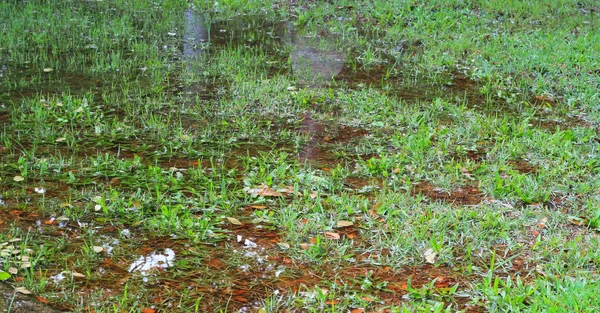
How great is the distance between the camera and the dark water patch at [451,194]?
4.11 metres

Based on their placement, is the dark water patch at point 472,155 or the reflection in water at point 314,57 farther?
the reflection in water at point 314,57

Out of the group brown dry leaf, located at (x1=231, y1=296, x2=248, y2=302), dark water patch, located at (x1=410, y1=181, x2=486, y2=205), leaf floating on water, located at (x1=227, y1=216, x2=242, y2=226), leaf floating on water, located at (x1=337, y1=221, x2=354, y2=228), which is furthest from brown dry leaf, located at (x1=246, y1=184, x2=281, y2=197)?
brown dry leaf, located at (x1=231, y1=296, x2=248, y2=302)

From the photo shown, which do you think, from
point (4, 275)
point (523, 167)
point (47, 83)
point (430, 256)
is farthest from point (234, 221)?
point (47, 83)

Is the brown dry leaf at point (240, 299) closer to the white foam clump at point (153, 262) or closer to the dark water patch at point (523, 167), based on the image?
the white foam clump at point (153, 262)

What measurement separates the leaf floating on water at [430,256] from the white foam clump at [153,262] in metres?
1.44

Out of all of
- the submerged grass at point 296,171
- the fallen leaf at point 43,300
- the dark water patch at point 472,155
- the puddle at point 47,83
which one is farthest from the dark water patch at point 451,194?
the puddle at point 47,83

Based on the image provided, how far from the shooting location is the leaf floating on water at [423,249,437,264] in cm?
338

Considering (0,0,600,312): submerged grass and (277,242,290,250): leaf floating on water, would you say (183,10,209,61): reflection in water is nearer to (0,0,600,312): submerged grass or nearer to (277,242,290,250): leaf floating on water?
(0,0,600,312): submerged grass

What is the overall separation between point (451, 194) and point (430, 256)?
92 cm

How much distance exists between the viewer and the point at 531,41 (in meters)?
8.18

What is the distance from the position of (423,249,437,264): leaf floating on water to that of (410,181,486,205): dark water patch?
65 centimetres

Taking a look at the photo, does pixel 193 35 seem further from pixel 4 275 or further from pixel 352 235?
pixel 4 275

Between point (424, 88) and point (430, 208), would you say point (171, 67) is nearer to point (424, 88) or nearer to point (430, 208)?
point (424, 88)

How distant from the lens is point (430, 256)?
11.2ft
